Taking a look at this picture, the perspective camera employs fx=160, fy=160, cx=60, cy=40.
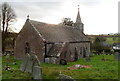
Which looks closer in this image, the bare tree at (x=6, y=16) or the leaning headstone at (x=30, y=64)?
the leaning headstone at (x=30, y=64)

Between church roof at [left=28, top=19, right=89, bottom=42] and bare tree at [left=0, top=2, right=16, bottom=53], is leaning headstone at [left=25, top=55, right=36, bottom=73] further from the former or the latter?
bare tree at [left=0, top=2, right=16, bottom=53]

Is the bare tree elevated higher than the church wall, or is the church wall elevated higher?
the bare tree

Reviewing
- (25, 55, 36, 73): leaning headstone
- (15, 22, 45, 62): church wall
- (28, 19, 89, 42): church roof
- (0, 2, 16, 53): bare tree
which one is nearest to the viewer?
(25, 55, 36, 73): leaning headstone

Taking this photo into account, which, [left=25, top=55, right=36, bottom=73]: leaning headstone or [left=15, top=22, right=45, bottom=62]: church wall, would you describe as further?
[left=15, top=22, right=45, bottom=62]: church wall

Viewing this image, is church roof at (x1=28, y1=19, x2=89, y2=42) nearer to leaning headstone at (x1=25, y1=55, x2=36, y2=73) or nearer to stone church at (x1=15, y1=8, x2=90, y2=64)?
stone church at (x1=15, y1=8, x2=90, y2=64)

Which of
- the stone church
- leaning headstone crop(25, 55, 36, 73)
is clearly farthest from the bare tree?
leaning headstone crop(25, 55, 36, 73)

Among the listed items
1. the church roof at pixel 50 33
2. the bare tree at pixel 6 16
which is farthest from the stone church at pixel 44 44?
the bare tree at pixel 6 16

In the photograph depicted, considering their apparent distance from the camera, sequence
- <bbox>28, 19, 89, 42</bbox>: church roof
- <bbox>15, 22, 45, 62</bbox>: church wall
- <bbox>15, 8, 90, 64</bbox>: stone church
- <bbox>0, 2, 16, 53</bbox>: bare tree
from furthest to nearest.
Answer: <bbox>0, 2, 16, 53</bbox>: bare tree < <bbox>28, 19, 89, 42</bbox>: church roof < <bbox>15, 22, 45, 62</bbox>: church wall < <bbox>15, 8, 90, 64</bbox>: stone church

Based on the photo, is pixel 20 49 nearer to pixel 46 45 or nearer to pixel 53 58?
pixel 46 45

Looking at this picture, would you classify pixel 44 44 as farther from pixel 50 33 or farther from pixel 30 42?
pixel 50 33

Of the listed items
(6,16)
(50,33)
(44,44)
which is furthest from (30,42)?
A: (6,16)

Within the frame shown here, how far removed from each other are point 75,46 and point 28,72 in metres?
19.5

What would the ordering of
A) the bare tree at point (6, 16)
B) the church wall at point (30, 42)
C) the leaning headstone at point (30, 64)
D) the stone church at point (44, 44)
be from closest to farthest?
the leaning headstone at point (30, 64) → the stone church at point (44, 44) → the church wall at point (30, 42) → the bare tree at point (6, 16)

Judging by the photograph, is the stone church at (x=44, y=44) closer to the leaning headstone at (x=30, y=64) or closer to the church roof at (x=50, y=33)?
the church roof at (x=50, y=33)
